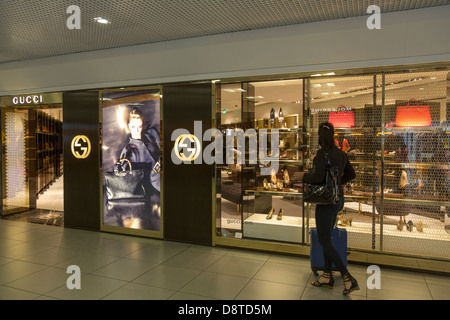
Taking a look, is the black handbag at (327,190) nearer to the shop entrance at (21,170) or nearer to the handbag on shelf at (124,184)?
the handbag on shelf at (124,184)

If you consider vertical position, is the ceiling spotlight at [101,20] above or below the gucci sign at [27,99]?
above

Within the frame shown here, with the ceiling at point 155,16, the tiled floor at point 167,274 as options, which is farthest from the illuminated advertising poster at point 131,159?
the ceiling at point 155,16

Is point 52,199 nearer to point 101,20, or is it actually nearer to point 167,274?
point 101,20

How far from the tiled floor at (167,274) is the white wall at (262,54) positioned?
2.45 meters

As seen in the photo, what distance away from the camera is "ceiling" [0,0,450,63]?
378 centimetres

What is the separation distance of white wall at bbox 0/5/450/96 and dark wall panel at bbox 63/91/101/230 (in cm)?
30

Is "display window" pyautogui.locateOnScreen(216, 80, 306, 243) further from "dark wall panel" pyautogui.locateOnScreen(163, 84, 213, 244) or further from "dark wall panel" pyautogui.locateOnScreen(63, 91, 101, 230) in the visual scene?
"dark wall panel" pyautogui.locateOnScreen(63, 91, 101, 230)

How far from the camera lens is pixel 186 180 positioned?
5.12 meters

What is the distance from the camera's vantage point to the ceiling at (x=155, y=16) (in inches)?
149
